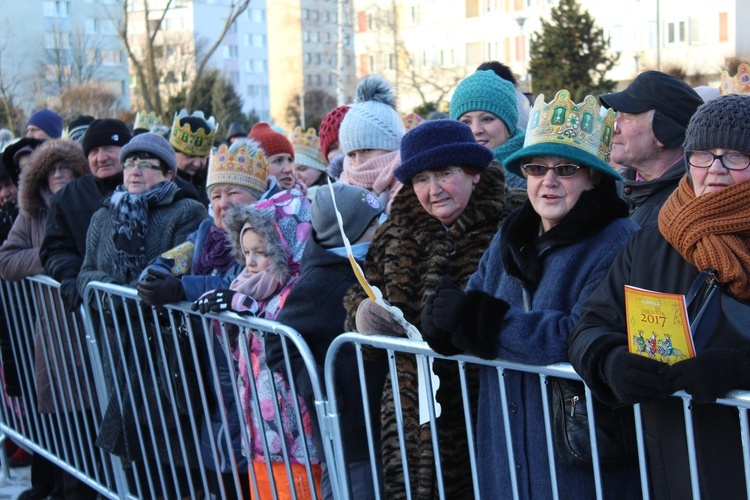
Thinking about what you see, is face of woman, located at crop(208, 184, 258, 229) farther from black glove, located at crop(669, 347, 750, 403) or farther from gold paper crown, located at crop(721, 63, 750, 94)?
black glove, located at crop(669, 347, 750, 403)

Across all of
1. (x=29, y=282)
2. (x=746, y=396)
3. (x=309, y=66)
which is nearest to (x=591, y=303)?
(x=746, y=396)

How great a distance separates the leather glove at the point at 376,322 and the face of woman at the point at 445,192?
0.45 m

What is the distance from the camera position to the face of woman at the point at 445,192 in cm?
357

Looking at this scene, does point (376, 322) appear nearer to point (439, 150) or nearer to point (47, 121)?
point (439, 150)

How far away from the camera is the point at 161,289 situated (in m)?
4.54

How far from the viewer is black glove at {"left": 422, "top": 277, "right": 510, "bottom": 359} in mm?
2887

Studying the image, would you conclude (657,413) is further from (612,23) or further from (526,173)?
Answer: (612,23)

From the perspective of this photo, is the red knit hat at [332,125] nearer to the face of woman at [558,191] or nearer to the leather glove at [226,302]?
the leather glove at [226,302]

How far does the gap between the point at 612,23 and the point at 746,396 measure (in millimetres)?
48911

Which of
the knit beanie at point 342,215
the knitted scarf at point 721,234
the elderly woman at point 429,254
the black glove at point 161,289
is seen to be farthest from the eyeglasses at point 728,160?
the black glove at point 161,289

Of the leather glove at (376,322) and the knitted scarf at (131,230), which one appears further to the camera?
the knitted scarf at (131,230)

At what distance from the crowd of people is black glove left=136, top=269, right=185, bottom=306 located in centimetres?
1

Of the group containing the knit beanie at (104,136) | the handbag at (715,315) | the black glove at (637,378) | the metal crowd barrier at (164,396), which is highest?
the knit beanie at (104,136)

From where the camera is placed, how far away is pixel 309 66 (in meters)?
78.9
